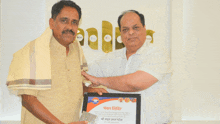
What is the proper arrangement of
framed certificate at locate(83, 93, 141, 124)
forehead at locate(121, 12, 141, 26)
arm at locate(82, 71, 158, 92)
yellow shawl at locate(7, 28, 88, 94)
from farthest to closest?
forehead at locate(121, 12, 141, 26) → arm at locate(82, 71, 158, 92) → framed certificate at locate(83, 93, 141, 124) → yellow shawl at locate(7, 28, 88, 94)

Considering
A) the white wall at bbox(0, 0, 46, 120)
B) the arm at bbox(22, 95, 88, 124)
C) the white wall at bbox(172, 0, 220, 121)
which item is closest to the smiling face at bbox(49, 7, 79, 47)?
the arm at bbox(22, 95, 88, 124)

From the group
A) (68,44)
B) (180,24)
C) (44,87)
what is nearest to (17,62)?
(44,87)

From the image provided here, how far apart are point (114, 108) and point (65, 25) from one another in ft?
2.50

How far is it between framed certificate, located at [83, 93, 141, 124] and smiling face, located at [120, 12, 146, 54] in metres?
0.52

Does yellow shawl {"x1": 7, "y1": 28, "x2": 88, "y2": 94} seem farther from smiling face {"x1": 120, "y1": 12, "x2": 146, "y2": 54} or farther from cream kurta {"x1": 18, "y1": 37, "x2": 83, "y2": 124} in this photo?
smiling face {"x1": 120, "y1": 12, "x2": 146, "y2": 54}

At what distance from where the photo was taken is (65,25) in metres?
1.55

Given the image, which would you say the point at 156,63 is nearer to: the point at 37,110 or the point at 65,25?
the point at 65,25

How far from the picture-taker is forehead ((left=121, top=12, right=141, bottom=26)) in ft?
5.83

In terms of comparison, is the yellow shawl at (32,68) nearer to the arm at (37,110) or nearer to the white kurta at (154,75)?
the arm at (37,110)

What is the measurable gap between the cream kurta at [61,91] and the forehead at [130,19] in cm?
58

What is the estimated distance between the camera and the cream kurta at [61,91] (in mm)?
1537

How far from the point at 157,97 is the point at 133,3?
1.52 m

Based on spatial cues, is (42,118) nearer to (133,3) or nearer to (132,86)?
(132,86)

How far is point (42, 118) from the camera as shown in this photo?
142cm
